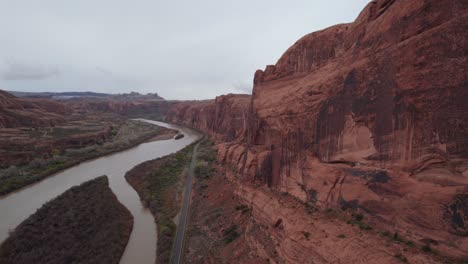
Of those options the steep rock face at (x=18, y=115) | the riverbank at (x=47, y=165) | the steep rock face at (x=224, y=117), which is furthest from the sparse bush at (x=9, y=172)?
the steep rock face at (x=224, y=117)

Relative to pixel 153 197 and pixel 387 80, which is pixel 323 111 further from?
pixel 153 197

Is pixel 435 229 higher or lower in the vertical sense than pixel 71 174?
higher

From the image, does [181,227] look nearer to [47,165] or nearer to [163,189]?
[163,189]

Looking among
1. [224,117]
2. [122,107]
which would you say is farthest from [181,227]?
[122,107]

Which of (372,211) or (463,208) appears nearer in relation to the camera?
(463,208)

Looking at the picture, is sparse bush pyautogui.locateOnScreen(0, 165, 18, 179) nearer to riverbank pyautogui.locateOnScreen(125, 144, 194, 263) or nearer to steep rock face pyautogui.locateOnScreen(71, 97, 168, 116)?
riverbank pyautogui.locateOnScreen(125, 144, 194, 263)

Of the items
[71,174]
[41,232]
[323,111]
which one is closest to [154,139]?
[71,174]
